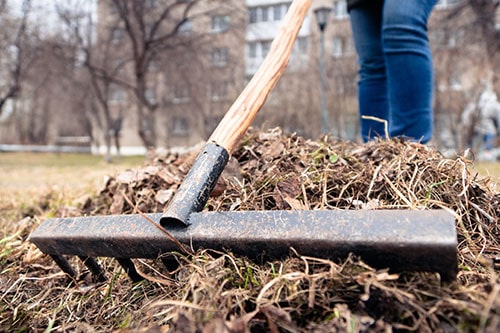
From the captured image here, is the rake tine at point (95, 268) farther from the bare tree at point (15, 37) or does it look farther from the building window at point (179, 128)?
the building window at point (179, 128)

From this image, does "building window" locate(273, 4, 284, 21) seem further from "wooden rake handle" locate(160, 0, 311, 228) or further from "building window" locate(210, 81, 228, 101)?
"wooden rake handle" locate(160, 0, 311, 228)

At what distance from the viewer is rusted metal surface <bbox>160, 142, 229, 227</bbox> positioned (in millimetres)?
911

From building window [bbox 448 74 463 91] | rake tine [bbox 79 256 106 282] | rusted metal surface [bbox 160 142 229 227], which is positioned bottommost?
rake tine [bbox 79 256 106 282]

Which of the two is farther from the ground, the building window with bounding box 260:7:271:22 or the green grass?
the building window with bounding box 260:7:271:22

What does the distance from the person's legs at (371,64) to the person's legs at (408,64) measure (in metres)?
0.31

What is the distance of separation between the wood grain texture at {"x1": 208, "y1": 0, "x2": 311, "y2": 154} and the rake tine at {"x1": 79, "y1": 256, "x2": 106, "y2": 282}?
448 millimetres

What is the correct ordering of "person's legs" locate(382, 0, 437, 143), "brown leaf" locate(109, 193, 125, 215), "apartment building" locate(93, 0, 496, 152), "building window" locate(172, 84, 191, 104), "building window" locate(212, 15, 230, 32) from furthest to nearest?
"building window" locate(172, 84, 191, 104) < "building window" locate(212, 15, 230, 32) < "apartment building" locate(93, 0, 496, 152) < "person's legs" locate(382, 0, 437, 143) < "brown leaf" locate(109, 193, 125, 215)

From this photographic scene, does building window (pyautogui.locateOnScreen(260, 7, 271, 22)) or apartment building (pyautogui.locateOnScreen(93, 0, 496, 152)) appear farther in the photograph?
building window (pyautogui.locateOnScreen(260, 7, 271, 22))

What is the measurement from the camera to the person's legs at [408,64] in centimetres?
167

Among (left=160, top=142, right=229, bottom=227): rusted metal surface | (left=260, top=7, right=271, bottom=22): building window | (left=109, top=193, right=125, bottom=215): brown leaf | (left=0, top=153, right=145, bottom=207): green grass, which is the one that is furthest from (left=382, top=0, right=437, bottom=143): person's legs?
(left=260, top=7, right=271, bottom=22): building window

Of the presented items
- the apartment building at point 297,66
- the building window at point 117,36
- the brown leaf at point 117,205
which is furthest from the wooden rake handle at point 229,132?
the building window at point 117,36

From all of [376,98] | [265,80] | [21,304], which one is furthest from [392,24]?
[21,304]

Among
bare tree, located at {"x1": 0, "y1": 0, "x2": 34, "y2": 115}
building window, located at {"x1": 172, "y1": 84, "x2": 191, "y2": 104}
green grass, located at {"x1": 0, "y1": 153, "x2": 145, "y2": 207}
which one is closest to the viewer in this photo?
green grass, located at {"x1": 0, "y1": 153, "x2": 145, "y2": 207}

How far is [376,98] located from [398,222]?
4.88 feet
